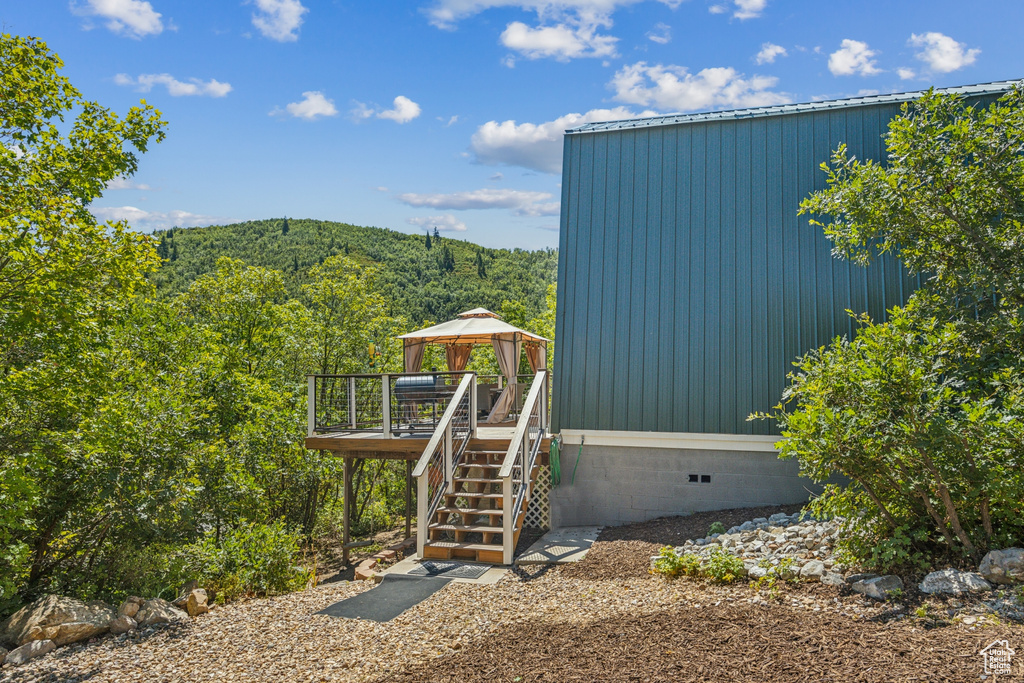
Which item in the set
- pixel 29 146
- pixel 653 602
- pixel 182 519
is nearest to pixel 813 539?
pixel 653 602

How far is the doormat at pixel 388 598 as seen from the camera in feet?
16.2

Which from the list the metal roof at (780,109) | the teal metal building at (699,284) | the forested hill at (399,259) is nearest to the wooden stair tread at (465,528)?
the teal metal building at (699,284)

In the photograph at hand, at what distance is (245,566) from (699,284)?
23.0 ft

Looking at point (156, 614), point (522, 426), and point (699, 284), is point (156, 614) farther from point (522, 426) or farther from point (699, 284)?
point (699, 284)

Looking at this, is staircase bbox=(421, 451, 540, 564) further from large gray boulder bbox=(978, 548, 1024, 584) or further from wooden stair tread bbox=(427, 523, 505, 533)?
large gray boulder bbox=(978, 548, 1024, 584)

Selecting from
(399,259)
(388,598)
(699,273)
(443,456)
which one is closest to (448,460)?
(443,456)

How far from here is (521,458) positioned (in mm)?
7703

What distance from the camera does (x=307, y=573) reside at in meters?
7.05

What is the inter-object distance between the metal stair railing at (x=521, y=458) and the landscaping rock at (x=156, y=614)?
3.20 meters

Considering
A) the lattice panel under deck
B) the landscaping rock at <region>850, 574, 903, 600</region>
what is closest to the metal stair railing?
the lattice panel under deck

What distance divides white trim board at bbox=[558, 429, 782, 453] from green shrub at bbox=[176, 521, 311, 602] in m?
4.11

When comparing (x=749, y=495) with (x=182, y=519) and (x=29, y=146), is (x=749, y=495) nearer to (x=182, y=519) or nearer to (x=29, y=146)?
(x=182, y=519)

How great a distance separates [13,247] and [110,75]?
7.01 m

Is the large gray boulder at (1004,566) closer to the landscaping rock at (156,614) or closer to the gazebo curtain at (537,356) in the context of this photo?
the landscaping rock at (156,614)
